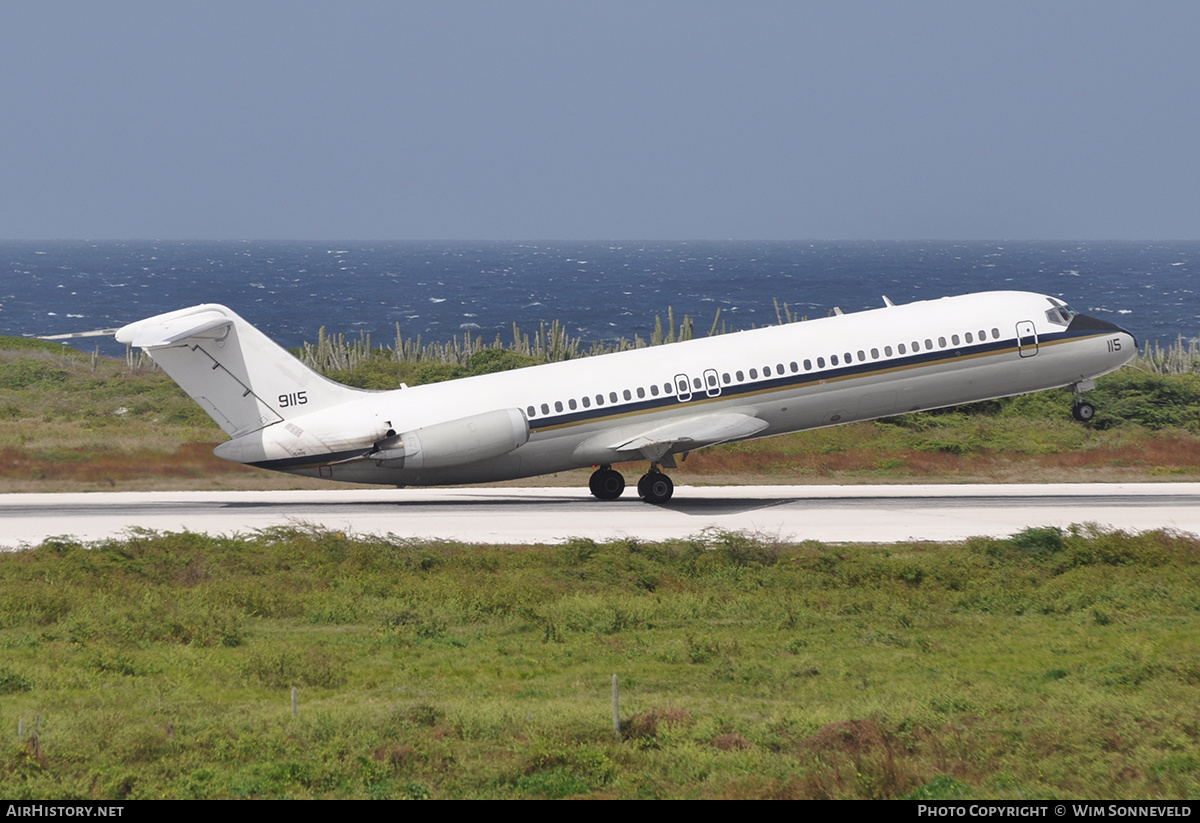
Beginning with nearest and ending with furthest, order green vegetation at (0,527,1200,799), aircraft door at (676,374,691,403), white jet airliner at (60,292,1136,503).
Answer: green vegetation at (0,527,1200,799) < white jet airliner at (60,292,1136,503) < aircraft door at (676,374,691,403)

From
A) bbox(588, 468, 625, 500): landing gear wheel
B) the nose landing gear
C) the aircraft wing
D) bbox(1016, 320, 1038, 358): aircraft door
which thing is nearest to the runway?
bbox(588, 468, 625, 500): landing gear wheel

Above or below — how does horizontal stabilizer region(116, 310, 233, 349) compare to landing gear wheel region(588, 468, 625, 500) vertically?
above

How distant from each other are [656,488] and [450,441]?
20.8ft

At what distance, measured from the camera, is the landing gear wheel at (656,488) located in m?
35.0

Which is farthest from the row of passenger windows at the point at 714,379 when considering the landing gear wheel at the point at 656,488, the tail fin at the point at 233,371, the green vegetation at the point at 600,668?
the tail fin at the point at 233,371

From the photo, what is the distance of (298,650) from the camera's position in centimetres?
1931

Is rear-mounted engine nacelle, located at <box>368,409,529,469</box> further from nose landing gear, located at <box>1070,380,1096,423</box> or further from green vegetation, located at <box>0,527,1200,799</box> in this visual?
nose landing gear, located at <box>1070,380,1096,423</box>

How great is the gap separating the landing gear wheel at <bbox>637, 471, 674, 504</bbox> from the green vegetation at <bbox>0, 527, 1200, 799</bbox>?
246 inches

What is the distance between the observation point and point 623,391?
109 feet

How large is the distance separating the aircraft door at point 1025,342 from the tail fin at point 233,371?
64.4 feet

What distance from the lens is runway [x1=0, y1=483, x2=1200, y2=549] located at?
30.9 metres

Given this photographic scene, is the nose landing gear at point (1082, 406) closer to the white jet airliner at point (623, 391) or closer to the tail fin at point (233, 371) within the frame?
the white jet airliner at point (623, 391)

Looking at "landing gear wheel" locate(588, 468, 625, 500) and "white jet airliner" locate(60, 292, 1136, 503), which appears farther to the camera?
"landing gear wheel" locate(588, 468, 625, 500)

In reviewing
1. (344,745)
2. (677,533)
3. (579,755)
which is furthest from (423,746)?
(677,533)
